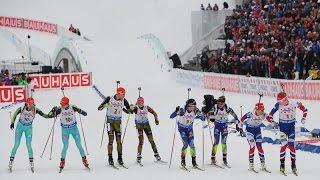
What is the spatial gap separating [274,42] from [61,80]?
12035mm

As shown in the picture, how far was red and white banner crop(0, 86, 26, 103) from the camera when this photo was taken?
2870 centimetres

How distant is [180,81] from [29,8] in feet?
81.1

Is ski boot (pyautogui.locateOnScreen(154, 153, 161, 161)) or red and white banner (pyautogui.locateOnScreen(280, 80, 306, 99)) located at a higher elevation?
red and white banner (pyautogui.locateOnScreen(280, 80, 306, 99))

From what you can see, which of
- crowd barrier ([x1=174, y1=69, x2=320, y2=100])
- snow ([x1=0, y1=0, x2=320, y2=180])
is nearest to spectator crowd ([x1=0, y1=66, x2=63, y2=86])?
→ snow ([x1=0, y1=0, x2=320, y2=180])

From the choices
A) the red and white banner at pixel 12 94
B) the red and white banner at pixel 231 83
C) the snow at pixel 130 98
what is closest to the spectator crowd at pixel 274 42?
the red and white banner at pixel 231 83

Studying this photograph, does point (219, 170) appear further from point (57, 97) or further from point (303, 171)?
point (57, 97)

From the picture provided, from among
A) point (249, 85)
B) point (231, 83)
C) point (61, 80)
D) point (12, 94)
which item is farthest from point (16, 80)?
point (249, 85)

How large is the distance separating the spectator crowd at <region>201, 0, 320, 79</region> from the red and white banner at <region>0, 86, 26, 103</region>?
38.0 ft

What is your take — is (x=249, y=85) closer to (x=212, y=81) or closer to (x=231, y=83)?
(x=231, y=83)

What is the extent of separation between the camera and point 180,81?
36.5 metres

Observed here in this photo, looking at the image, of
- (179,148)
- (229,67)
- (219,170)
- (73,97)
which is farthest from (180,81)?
(219,170)

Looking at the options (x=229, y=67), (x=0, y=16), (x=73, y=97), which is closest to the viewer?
(x=73, y=97)

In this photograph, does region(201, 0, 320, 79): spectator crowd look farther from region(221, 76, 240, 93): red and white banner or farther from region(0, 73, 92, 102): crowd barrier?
region(0, 73, 92, 102): crowd barrier

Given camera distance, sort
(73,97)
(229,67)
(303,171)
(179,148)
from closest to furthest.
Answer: (303,171)
(179,148)
(73,97)
(229,67)
